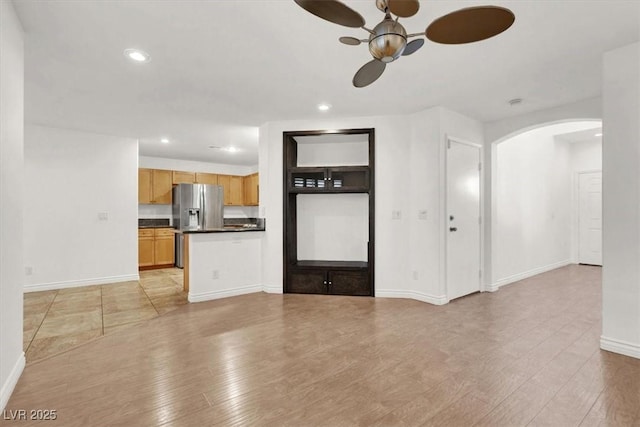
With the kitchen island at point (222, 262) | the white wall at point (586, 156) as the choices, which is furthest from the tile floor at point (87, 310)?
the white wall at point (586, 156)

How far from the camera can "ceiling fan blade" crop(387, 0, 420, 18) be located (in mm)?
1510

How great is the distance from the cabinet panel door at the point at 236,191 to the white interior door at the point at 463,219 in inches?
217

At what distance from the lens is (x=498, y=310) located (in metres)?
3.70

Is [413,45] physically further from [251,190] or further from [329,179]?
[251,190]

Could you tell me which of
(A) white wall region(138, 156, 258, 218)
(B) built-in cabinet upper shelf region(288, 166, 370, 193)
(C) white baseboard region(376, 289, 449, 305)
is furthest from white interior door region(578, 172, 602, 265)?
(A) white wall region(138, 156, 258, 218)

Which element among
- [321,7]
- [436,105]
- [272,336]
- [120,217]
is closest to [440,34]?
[321,7]

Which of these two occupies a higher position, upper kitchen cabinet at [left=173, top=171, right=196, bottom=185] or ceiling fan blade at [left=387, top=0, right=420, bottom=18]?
ceiling fan blade at [left=387, top=0, right=420, bottom=18]

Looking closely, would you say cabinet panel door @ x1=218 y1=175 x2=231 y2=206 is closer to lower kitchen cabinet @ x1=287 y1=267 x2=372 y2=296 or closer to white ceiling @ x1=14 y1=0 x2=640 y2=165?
white ceiling @ x1=14 y1=0 x2=640 y2=165

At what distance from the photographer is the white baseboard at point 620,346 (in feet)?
8.11

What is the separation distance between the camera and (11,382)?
77.7 inches

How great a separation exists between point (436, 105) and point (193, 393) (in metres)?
3.87

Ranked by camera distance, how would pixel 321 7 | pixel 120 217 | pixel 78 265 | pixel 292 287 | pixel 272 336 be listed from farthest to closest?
pixel 120 217 < pixel 78 265 < pixel 292 287 < pixel 272 336 < pixel 321 7

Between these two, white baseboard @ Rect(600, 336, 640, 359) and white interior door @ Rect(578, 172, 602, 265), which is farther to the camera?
white interior door @ Rect(578, 172, 602, 265)

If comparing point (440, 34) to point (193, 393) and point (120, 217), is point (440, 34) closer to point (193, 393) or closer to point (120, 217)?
point (193, 393)
